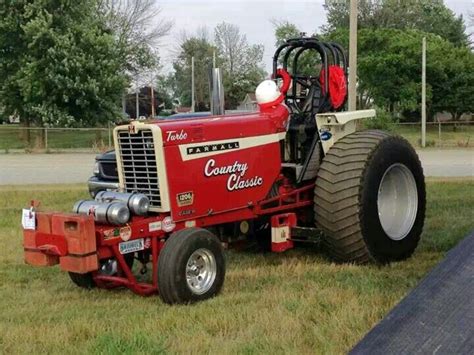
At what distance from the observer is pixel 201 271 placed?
5.67 m

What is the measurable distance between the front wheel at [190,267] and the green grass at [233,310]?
12cm

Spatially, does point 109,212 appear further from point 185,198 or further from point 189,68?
point 189,68

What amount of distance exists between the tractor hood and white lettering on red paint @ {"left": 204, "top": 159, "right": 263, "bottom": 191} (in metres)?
0.25

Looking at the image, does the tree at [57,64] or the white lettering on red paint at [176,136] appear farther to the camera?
the tree at [57,64]

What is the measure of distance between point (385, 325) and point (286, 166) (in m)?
3.03

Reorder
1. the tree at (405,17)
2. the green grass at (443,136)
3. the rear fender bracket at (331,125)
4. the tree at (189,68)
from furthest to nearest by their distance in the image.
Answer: the tree at (189,68), the tree at (405,17), the green grass at (443,136), the rear fender bracket at (331,125)

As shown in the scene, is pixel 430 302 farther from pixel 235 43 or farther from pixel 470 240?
pixel 235 43

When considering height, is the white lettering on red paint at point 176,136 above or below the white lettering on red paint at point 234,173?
above

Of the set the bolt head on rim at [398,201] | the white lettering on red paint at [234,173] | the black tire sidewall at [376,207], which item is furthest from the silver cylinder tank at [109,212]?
the bolt head on rim at [398,201]

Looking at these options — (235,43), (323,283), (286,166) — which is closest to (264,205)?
(286,166)

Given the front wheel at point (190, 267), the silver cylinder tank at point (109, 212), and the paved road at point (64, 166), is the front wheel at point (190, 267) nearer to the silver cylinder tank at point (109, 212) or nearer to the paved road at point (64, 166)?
the silver cylinder tank at point (109, 212)

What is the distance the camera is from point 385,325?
4074mm

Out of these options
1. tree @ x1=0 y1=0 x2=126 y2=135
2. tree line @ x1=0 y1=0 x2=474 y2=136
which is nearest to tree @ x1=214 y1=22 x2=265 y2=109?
tree line @ x1=0 y1=0 x2=474 y2=136

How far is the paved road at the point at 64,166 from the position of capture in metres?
17.6
